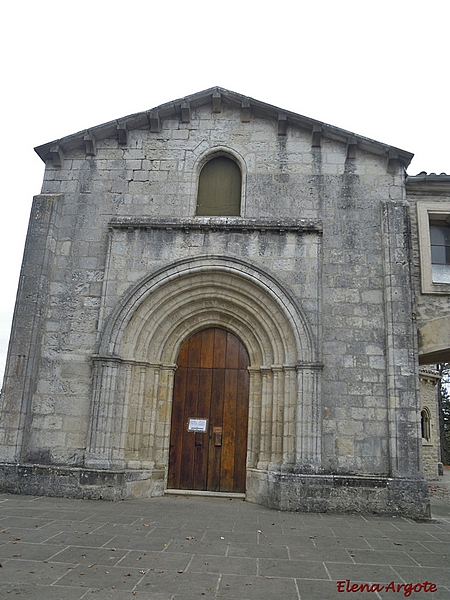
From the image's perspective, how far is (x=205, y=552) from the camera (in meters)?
5.15

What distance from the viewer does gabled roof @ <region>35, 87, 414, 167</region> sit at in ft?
29.5

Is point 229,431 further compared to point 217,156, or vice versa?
point 217,156

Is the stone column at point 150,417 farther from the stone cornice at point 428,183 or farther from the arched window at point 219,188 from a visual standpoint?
the stone cornice at point 428,183

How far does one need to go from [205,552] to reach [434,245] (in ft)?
22.2

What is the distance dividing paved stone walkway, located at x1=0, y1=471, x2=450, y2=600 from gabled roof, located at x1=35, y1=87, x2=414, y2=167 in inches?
242

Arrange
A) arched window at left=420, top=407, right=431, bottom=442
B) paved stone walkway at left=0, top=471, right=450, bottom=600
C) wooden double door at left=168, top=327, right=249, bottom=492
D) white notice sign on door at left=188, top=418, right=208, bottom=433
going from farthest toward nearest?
arched window at left=420, top=407, right=431, bottom=442
white notice sign on door at left=188, top=418, right=208, bottom=433
wooden double door at left=168, top=327, right=249, bottom=492
paved stone walkway at left=0, top=471, right=450, bottom=600

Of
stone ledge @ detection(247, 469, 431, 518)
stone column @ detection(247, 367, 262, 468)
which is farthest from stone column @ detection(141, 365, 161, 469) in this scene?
stone ledge @ detection(247, 469, 431, 518)

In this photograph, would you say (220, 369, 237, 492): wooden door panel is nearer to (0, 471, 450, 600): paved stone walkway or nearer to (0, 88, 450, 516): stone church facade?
(0, 88, 450, 516): stone church facade

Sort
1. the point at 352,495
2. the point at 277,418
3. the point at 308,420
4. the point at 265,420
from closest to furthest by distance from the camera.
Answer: the point at 352,495 < the point at 308,420 < the point at 277,418 < the point at 265,420

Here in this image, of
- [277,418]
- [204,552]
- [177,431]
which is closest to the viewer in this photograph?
[204,552]

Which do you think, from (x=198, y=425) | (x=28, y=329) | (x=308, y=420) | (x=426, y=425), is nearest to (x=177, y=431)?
(x=198, y=425)

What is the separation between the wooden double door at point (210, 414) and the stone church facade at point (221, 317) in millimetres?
26

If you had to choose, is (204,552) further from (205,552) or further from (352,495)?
(352,495)

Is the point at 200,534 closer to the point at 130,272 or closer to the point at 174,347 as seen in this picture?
the point at 174,347
